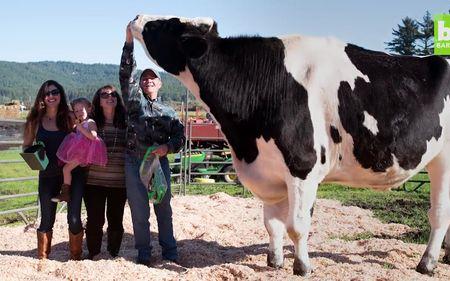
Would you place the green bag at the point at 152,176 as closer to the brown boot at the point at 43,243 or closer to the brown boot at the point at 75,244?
the brown boot at the point at 75,244

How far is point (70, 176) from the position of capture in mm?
4969

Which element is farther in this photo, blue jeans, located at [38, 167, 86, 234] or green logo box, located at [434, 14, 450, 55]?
green logo box, located at [434, 14, 450, 55]

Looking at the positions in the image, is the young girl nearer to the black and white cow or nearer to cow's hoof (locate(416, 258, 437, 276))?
the black and white cow

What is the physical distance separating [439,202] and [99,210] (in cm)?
316

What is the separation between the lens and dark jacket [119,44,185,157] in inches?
191

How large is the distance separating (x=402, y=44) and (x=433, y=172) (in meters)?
50.5

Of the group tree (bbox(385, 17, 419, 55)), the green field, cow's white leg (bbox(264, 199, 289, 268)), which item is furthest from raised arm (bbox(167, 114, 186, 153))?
tree (bbox(385, 17, 419, 55))

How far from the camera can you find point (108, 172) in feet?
17.0

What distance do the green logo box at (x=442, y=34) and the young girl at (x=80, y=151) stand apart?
32.9 ft

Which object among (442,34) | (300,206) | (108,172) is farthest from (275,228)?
(442,34)

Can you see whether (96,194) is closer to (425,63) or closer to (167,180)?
(167,180)

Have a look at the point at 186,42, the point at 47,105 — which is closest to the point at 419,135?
the point at 186,42

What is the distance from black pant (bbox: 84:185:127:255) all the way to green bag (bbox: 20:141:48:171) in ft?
2.04

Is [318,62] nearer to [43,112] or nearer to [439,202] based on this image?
[439,202]
